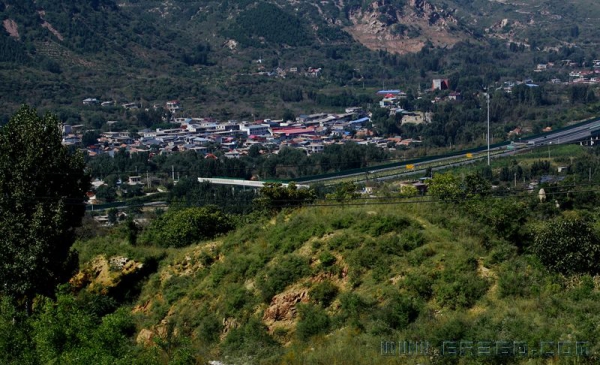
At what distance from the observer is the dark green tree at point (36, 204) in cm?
1609

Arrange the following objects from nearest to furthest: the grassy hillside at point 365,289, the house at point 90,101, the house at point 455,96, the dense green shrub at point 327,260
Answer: the grassy hillside at point 365,289 < the dense green shrub at point 327,260 < the house at point 90,101 < the house at point 455,96

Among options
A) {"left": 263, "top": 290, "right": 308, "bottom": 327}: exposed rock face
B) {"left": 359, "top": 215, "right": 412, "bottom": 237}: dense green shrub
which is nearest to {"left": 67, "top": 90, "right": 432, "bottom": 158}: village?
{"left": 359, "top": 215, "right": 412, "bottom": 237}: dense green shrub

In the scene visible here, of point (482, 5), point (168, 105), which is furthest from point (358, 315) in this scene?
point (482, 5)

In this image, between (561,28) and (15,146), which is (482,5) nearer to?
(561,28)

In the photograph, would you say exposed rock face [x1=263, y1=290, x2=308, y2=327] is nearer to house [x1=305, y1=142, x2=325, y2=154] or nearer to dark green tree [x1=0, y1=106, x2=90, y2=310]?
dark green tree [x1=0, y1=106, x2=90, y2=310]

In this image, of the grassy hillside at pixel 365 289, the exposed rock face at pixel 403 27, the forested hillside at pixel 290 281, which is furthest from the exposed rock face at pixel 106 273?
the exposed rock face at pixel 403 27

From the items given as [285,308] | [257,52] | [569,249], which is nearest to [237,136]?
[257,52]

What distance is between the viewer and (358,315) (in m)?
13.2

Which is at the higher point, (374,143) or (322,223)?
(322,223)

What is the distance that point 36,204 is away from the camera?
1648 centimetres

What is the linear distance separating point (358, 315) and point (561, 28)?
101 metres

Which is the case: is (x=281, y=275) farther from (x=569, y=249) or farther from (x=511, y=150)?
(x=511, y=150)

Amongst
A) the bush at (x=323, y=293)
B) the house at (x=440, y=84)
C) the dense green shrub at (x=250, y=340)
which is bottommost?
the house at (x=440, y=84)

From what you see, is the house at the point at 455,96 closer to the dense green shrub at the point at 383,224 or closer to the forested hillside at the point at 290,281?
the forested hillside at the point at 290,281
